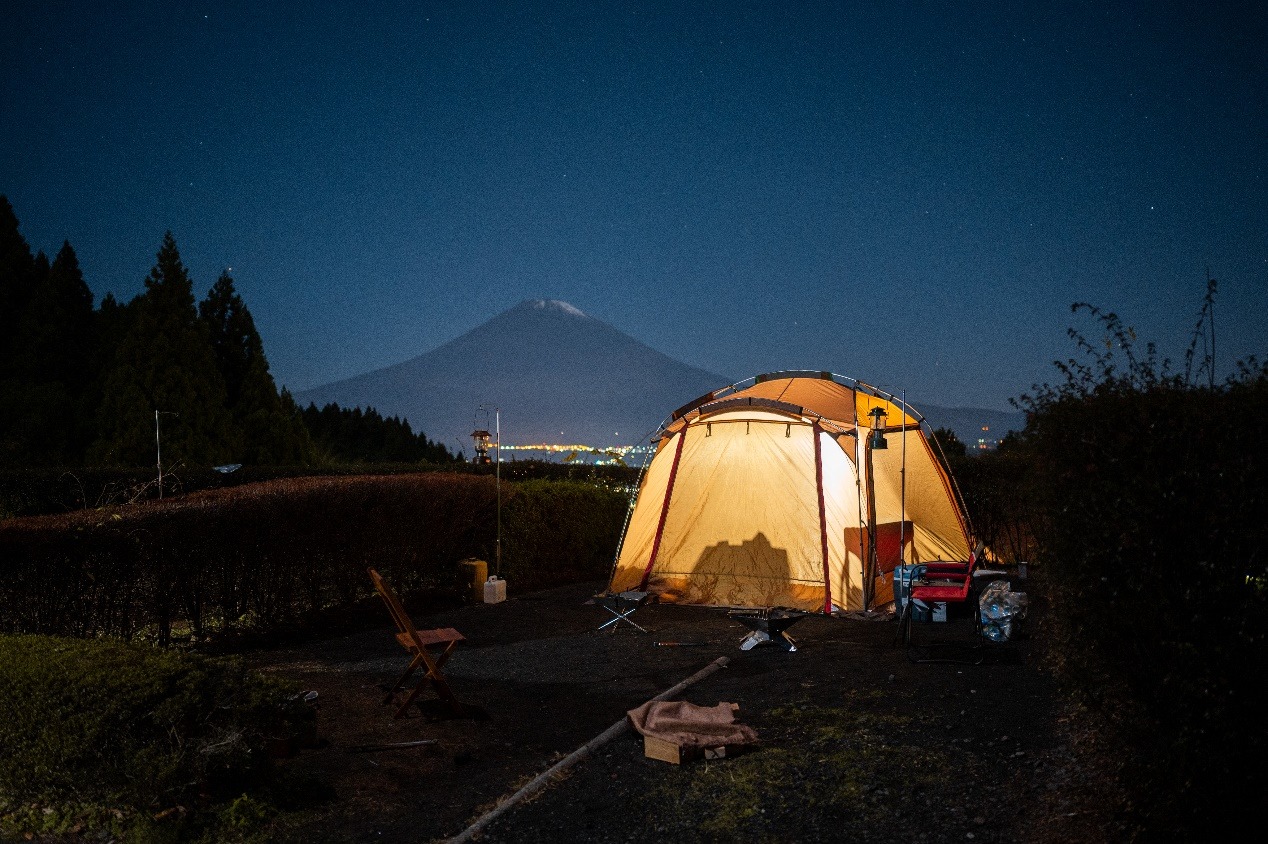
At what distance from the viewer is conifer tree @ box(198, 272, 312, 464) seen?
2231 cm

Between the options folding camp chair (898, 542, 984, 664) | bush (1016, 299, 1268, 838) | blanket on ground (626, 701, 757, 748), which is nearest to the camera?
bush (1016, 299, 1268, 838)

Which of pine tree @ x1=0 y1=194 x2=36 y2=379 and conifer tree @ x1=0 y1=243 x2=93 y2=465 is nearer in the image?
conifer tree @ x1=0 y1=243 x2=93 y2=465

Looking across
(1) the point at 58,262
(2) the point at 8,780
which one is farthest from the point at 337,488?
(1) the point at 58,262

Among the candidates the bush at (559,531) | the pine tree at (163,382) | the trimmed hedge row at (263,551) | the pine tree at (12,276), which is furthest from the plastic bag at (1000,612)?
the pine tree at (12,276)

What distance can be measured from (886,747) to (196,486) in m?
11.9

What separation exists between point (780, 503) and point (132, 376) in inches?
578

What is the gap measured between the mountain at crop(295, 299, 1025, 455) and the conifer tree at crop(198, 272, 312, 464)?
24832 mm

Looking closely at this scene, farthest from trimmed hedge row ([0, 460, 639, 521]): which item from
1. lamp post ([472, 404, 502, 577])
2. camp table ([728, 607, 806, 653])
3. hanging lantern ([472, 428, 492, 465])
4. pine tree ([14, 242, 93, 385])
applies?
pine tree ([14, 242, 93, 385])

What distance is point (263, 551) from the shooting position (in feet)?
29.8

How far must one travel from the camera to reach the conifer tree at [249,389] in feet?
73.2

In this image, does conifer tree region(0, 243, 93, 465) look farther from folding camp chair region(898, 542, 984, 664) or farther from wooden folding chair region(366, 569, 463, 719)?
folding camp chair region(898, 542, 984, 664)

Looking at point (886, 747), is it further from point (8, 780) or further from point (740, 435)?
point (740, 435)

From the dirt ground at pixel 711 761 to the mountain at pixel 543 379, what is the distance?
40.0 metres

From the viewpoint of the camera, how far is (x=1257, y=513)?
333 centimetres
